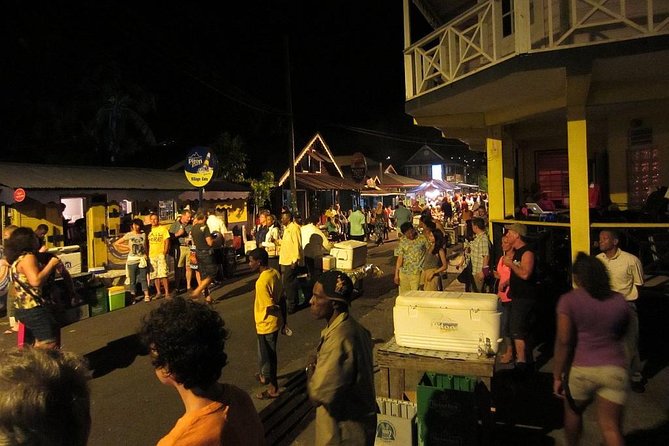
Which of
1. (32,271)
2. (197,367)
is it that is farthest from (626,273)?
(32,271)

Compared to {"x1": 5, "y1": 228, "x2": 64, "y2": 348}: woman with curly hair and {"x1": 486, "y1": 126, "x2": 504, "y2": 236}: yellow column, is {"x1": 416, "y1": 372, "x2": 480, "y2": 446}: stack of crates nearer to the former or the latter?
{"x1": 5, "y1": 228, "x2": 64, "y2": 348}: woman with curly hair

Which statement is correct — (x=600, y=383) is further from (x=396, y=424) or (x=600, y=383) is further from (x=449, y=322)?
(x=396, y=424)

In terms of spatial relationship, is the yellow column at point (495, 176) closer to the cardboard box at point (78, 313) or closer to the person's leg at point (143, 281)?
the person's leg at point (143, 281)

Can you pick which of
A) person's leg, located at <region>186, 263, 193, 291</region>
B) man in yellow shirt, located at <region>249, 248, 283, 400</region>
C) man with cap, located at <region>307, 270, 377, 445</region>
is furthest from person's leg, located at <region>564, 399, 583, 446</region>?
person's leg, located at <region>186, 263, 193, 291</region>

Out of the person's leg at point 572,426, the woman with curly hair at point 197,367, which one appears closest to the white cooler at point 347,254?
the person's leg at point 572,426

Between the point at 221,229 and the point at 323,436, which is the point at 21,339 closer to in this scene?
the point at 323,436

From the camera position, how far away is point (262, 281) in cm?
560

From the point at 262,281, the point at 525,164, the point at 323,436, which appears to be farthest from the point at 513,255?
the point at 525,164

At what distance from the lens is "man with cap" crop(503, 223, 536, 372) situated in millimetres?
5855

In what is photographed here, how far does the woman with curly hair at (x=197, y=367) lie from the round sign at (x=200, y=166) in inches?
455

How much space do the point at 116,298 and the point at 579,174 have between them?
28.7 feet

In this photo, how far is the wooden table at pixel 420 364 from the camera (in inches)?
159

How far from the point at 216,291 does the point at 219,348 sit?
10094mm

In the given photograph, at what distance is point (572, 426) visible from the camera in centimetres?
388
